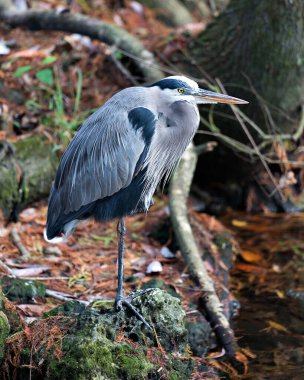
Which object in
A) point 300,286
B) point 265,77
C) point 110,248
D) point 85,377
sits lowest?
point 300,286

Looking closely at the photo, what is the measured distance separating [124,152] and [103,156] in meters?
0.15

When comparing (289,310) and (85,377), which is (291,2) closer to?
(289,310)

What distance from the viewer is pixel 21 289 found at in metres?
3.90

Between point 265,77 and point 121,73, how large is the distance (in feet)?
4.92

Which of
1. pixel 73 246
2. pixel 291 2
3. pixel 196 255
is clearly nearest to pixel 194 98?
pixel 196 255

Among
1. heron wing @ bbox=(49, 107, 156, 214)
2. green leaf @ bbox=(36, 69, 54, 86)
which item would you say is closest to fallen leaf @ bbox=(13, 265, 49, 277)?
heron wing @ bbox=(49, 107, 156, 214)

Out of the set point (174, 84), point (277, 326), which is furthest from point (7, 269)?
point (277, 326)

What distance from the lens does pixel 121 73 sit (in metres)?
6.51

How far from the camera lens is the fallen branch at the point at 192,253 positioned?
416 centimetres

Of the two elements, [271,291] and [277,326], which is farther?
[271,291]

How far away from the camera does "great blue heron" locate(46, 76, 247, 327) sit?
12.0 ft

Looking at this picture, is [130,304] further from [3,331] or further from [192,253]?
[192,253]

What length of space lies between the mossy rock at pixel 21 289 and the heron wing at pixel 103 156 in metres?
0.52

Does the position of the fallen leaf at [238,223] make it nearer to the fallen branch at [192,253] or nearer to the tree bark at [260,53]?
the fallen branch at [192,253]
